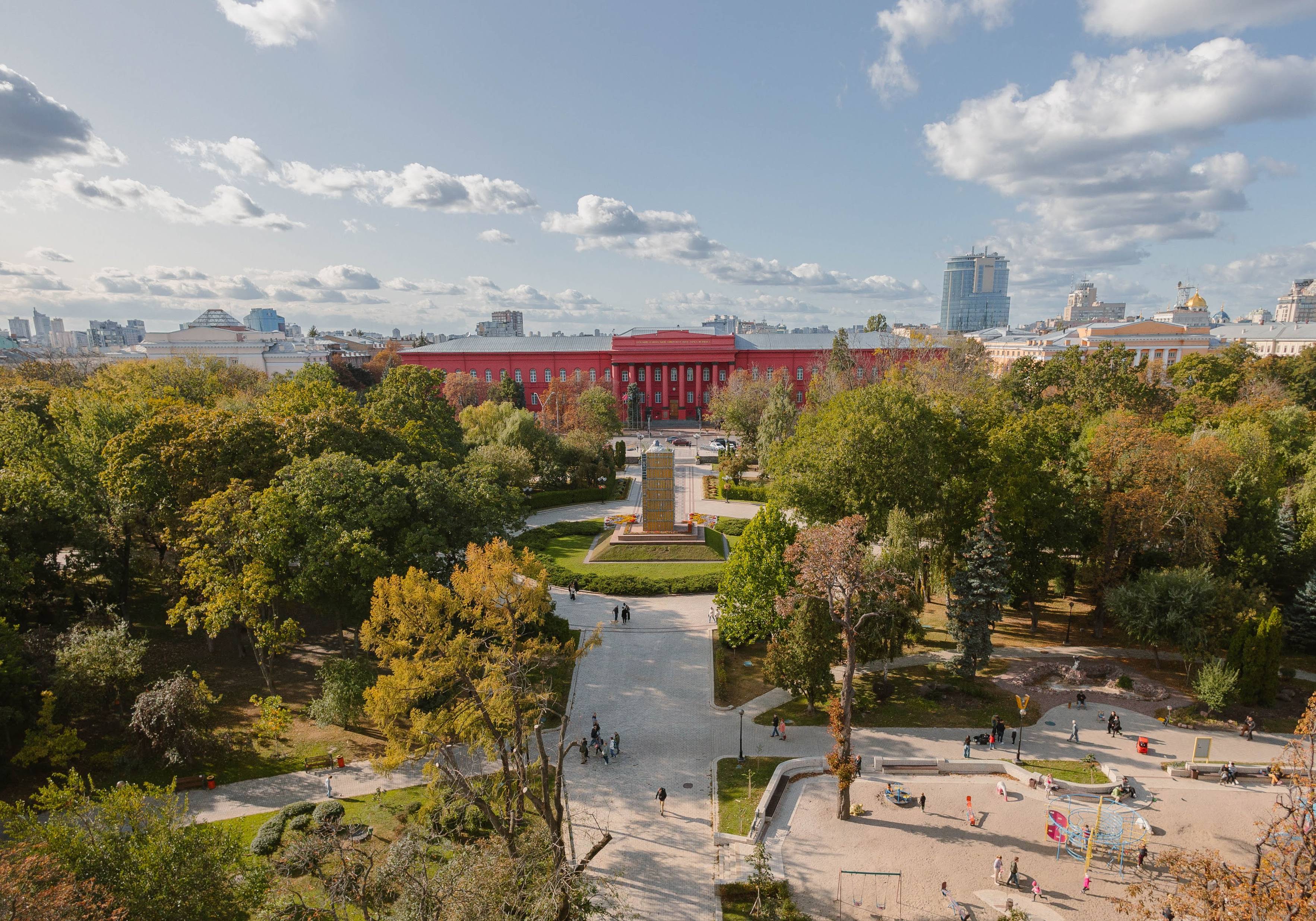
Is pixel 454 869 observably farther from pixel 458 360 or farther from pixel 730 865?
pixel 458 360

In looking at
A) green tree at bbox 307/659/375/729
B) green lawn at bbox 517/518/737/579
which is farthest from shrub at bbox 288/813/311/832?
green lawn at bbox 517/518/737/579

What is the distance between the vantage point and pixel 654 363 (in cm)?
7888

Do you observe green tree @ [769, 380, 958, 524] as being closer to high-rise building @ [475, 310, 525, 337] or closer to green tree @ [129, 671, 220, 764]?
green tree @ [129, 671, 220, 764]

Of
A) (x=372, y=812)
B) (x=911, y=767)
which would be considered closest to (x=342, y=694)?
(x=372, y=812)

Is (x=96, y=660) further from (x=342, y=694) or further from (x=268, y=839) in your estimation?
(x=268, y=839)

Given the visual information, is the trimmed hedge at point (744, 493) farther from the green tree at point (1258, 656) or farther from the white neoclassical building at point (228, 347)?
the white neoclassical building at point (228, 347)

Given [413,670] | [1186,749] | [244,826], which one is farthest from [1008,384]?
[244,826]

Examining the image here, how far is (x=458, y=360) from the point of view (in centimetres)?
8044

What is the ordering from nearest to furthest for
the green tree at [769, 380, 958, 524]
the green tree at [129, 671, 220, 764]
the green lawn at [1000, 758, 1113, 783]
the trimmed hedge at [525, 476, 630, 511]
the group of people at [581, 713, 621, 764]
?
1. the green tree at [129, 671, 220, 764]
2. the green lawn at [1000, 758, 1113, 783]
3. the group of people at [581, 713, 621, 764]
4. the green tree at [769, 380, 958, 524]
5. the trimmed hedge at [525, 476, 630, 511]

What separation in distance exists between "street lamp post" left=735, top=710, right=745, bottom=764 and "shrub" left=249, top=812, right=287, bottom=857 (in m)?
11.5

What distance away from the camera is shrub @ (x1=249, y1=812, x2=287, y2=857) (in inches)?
595

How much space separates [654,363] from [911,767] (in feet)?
211

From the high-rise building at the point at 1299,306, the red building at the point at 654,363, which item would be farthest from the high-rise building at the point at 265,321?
the high-rise building at the point at 1299,306

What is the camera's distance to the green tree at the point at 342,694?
18359mm
